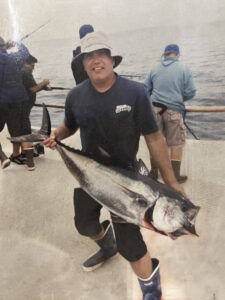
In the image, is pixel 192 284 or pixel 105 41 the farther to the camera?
pixel 192 284

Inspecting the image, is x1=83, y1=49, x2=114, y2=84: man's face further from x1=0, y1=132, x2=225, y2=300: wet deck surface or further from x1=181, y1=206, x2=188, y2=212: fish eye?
x1=0, y1=132, x2=225, y2=300: wet deck surface

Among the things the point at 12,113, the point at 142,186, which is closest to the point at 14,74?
the point at 12,113

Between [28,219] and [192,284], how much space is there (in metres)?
1.15

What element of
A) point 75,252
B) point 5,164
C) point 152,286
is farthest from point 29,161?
point 152,286

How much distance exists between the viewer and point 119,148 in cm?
107

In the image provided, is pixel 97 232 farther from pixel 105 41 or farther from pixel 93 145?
pixel 105 41

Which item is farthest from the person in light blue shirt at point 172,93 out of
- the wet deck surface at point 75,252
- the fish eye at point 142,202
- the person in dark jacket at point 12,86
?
the person in dark jacket at point 12,86

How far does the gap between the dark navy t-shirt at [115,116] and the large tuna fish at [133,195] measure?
0.09 m

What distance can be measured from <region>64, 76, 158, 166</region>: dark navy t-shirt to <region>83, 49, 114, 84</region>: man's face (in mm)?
62

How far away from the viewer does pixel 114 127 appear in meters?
1.01

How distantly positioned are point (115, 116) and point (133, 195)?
1.01 ft

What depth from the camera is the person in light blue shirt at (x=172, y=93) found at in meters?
1.87

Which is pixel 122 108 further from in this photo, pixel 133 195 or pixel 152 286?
pixel 152 286

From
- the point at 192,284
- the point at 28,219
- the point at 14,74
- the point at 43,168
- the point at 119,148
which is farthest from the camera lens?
the point at 43,168
